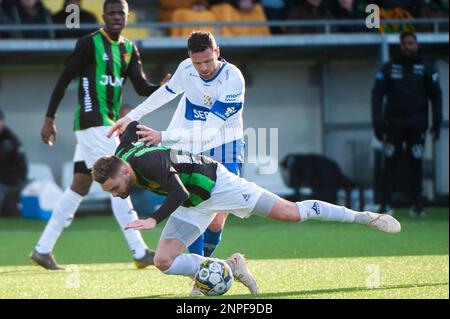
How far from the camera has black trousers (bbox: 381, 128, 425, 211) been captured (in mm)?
15227

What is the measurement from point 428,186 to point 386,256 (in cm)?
771

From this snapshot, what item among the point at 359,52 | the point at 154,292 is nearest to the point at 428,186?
the point at 359,52

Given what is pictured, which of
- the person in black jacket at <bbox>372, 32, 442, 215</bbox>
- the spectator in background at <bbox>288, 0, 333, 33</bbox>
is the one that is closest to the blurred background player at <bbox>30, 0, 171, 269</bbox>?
the person in black jacket at <bbox>372, 32, 442, 215</bbox>

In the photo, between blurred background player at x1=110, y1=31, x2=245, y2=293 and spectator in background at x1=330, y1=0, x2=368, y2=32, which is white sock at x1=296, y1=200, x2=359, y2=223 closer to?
blurred background player at x1=110, y1=31, x2=245, y2=293

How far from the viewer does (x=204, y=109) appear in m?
8.61

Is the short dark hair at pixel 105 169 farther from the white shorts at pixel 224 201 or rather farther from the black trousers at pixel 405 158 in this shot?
the black trousers at pixel 405 158

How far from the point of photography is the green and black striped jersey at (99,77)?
33.2ft

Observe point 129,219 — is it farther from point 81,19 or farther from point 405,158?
point 81,19

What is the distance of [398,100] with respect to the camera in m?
15.2

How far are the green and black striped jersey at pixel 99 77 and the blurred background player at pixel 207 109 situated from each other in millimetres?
1381

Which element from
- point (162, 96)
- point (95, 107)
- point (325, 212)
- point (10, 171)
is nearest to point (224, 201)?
point (325, 212)

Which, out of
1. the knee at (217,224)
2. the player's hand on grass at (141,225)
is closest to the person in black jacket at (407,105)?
the knee at (217,224)

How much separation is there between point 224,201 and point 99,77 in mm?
2859

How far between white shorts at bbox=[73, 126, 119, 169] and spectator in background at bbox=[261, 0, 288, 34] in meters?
7.96
